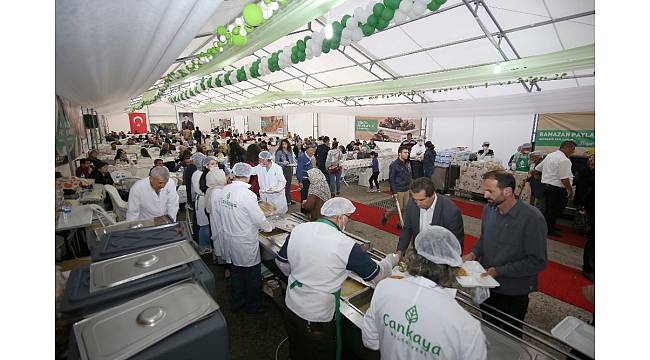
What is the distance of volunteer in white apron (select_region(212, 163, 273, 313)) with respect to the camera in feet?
10.3

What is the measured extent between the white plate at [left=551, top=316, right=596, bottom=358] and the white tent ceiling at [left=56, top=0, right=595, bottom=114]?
2910 millimetres

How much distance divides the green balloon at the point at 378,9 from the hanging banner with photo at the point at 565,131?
7894mm

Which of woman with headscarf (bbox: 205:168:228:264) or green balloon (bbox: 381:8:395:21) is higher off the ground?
green balloon (bbox: 381:8:395:21)

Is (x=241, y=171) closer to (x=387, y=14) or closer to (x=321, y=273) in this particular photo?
(x=321, y=273)

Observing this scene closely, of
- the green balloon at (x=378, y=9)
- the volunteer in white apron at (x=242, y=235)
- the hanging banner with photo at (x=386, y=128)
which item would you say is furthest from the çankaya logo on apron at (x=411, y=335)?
the hanging banner with photo at (x=386, y=128)

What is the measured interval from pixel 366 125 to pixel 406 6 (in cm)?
1284

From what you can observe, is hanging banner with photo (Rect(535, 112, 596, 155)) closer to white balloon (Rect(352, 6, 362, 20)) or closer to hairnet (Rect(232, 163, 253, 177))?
white balloon (Rect(352, 6, 362, 20))

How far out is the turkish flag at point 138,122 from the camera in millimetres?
26359

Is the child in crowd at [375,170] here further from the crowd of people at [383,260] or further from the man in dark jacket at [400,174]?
the crowd of people at [383,260]

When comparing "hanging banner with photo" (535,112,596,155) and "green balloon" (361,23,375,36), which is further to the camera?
"hanging banner with photo" (535,112,596,155)

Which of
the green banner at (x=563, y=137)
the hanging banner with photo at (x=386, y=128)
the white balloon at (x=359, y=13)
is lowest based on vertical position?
the green banner at (x=563, y=137)

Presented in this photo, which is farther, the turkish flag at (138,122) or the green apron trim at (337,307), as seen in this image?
the turkish flag at (138,122)

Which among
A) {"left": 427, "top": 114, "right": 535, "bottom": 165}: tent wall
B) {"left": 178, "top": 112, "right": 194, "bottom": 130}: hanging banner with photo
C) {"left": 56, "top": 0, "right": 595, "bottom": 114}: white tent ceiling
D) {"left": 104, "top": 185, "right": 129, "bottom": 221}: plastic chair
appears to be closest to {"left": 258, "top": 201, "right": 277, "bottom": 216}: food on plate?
{"left": 56, "top": 0, "right": 595, "bottom": 114}: white tent ceiling
